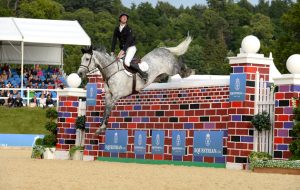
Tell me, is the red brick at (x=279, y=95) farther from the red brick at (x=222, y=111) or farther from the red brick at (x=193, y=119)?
the red brick at (x=193, y=119)

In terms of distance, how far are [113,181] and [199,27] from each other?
9966 centimetres

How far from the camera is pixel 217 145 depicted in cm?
2097

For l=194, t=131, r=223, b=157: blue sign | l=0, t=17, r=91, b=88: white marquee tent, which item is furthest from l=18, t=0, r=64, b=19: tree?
l=194, t=131, r=223, b=157: blue sign

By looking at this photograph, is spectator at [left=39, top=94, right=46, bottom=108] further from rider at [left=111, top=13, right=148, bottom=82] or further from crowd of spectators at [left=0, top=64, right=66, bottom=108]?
rider at [left=111, top=13, right=148, bottom=82]

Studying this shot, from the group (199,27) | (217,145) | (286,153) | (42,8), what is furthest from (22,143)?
(199,27)

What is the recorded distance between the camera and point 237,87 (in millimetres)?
20359

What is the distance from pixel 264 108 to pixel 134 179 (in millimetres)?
4853

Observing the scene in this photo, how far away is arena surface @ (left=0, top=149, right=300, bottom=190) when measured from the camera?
1457 cm

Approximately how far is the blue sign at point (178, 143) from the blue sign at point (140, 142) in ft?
3.96

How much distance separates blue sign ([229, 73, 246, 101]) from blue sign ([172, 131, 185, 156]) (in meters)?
2.03

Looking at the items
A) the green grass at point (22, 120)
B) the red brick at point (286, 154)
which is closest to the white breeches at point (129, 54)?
the red brick at point (286, 154)

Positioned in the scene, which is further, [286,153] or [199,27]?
[199,27]

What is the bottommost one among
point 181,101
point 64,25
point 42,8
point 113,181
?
point 113,181

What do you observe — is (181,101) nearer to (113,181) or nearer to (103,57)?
(103,57)
